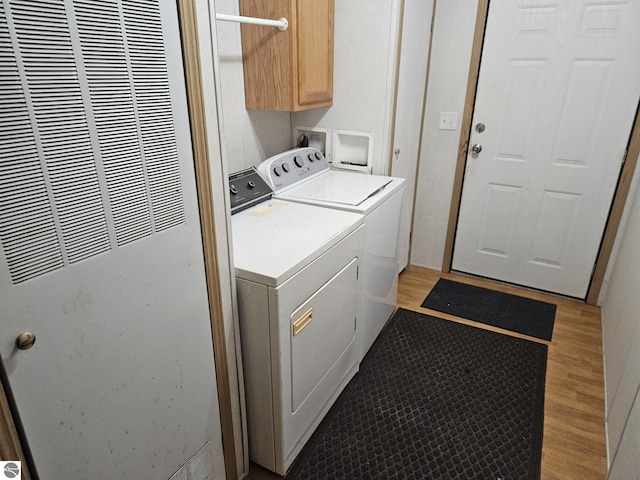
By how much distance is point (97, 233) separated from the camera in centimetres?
94

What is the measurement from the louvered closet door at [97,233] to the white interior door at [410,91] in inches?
68.3

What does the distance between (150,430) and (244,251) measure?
2.05ft

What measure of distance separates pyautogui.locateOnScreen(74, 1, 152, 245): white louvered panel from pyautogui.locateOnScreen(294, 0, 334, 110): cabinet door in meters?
1.31

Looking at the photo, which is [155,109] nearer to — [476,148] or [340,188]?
[340,188]

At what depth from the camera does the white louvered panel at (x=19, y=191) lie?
0.75 metres

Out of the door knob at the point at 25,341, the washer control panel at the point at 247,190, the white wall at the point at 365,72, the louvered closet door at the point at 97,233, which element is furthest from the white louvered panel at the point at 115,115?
the white wall at the point at 365,72

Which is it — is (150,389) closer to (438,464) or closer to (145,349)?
(145,349)

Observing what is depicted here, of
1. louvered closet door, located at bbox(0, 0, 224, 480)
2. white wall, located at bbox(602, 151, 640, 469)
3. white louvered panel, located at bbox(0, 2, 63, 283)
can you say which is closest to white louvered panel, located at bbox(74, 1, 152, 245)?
louvered closet door, located at bbox(0, 0, 224, 480)

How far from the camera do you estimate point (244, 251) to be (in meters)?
1.54

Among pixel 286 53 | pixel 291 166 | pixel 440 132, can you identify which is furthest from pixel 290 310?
pixel 440 132

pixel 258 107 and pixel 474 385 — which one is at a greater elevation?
pixel 258 107

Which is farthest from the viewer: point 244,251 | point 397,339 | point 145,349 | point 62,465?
point 397,339

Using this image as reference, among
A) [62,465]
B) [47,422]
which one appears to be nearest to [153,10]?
[47,422]

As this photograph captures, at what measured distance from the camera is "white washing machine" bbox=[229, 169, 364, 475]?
4.76 ft
